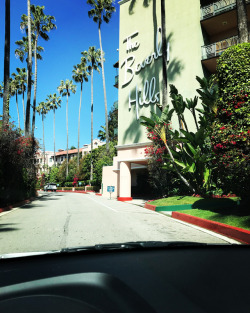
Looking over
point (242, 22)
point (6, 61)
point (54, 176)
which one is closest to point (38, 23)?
point (6, 61)

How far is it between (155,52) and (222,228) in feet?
59.7

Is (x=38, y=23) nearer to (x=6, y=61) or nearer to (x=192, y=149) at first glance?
(x=6, y=61)

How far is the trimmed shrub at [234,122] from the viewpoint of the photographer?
24.7 feet

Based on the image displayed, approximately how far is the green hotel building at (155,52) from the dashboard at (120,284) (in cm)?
1696

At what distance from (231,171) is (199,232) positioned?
2.11m

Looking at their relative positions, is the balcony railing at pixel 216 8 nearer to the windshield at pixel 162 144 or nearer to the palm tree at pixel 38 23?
the windshield at pixel 162 144

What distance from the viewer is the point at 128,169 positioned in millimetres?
22109

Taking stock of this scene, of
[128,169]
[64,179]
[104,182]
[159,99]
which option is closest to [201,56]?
[159,99]

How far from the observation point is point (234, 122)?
8.05 metres

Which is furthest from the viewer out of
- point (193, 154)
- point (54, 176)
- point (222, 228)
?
point (54, 176)

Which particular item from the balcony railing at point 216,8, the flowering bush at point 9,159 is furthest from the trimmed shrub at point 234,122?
the balcony railing at point 216,8

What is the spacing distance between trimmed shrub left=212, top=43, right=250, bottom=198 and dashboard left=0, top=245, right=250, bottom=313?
5.91 m

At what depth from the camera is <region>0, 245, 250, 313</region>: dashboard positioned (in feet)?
4.49

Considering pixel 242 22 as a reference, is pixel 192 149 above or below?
below
